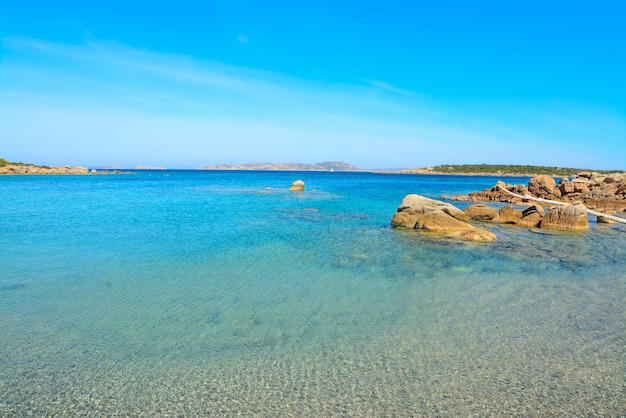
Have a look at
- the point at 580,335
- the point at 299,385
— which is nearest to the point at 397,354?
the point at 299,385

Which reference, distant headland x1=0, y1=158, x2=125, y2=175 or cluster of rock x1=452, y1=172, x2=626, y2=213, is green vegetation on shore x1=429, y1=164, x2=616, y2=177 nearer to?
cluster of rock x1=452, y1=172, x2=626, y2=213

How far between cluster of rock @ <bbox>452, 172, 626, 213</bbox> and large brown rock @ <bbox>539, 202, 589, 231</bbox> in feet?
45.6

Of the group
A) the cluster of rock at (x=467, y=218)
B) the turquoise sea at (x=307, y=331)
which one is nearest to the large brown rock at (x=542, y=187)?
the cluster of rock at (x=467, y=218)

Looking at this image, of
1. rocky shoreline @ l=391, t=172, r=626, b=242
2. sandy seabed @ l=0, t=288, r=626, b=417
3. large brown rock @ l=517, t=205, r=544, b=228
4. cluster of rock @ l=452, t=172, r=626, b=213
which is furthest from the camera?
cluster of rock @ l=452, t=172, r=626, b=213

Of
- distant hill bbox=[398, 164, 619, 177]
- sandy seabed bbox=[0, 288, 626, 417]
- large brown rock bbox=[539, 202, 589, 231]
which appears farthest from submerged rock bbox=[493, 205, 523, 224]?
distant hill bbox=[398, 164, 619, 177]

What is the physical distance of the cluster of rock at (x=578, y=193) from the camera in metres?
35.4

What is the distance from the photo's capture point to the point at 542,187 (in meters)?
42.5

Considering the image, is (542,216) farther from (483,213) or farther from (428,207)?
(428,207)

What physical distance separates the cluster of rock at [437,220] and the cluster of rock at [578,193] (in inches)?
816

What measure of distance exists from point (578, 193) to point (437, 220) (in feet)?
88.4

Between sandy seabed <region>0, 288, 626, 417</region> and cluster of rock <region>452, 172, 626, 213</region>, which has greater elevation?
cluster of rock <region>452, 172, 626, 213</region>

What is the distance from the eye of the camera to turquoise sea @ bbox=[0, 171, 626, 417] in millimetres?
5647

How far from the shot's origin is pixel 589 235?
20.7 m

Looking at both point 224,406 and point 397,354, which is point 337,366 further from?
point 224,406
